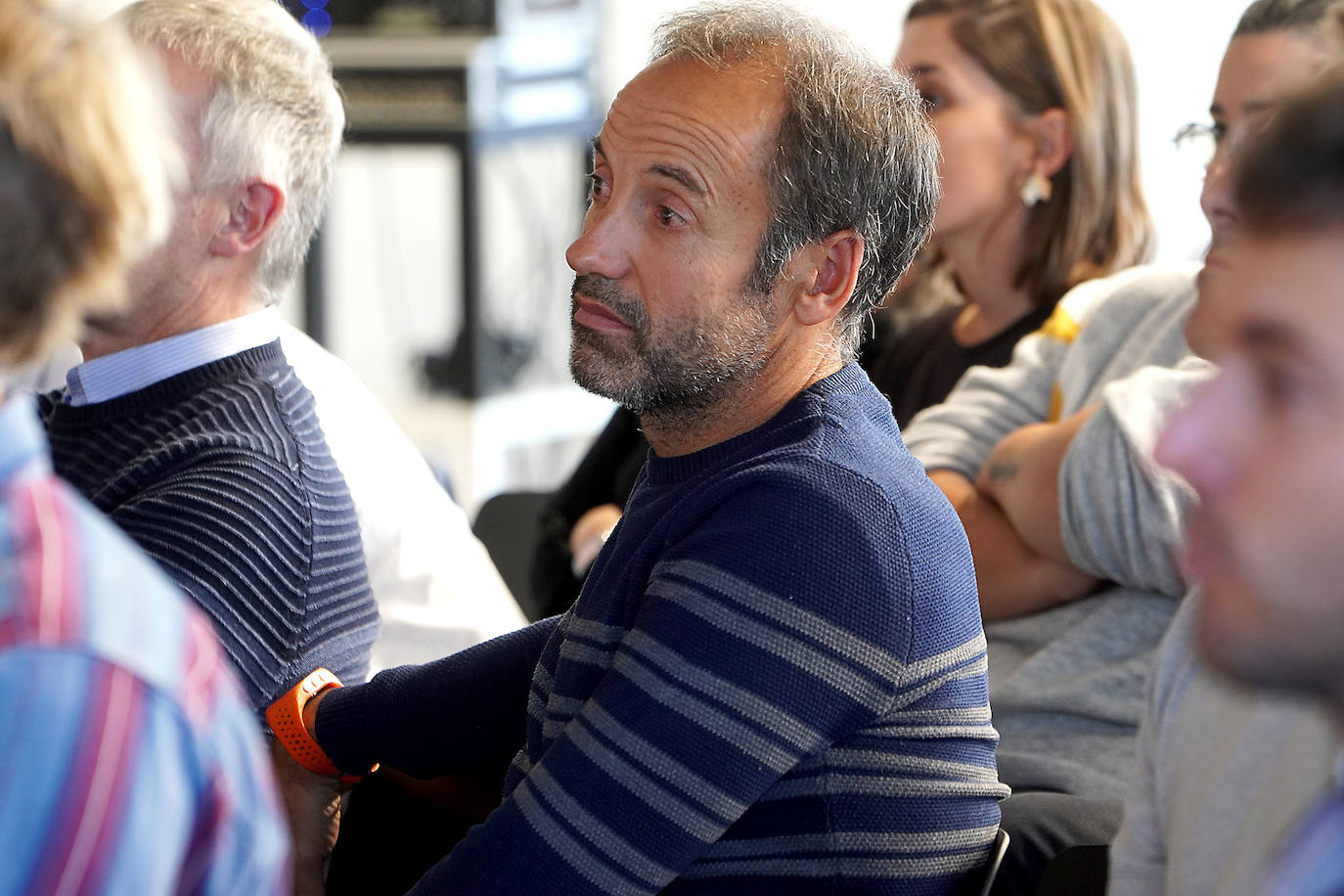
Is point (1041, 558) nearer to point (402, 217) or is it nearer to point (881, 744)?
point (881, 744)

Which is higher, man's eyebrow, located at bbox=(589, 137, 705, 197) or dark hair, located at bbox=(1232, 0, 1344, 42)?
dark hair, located at bbox=(1232, 0, 1344, 42)

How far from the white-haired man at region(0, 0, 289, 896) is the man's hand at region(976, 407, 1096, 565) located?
1058 millimetres

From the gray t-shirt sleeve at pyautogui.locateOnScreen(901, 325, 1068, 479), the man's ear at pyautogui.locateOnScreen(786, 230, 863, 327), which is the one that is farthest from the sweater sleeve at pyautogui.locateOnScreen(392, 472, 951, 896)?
the gray t-shirt sleeve at pyautogui.locateOnScreen(901, 325, 1068, 479)

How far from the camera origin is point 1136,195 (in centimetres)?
248

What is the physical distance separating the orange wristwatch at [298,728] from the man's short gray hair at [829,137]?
0.61 m

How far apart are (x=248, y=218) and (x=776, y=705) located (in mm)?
942

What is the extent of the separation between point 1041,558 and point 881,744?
1.87ft

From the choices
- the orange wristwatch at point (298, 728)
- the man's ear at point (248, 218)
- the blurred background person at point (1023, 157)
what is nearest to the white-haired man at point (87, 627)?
the orange wristwatch at point (298, 728)

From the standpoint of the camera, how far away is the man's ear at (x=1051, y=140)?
7.98 feet

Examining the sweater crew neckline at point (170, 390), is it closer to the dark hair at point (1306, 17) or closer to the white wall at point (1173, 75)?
the dark hair at point (1306, 17)

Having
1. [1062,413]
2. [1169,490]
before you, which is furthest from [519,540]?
[1169,490]

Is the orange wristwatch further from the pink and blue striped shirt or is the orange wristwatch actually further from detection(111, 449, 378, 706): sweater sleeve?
the pink and blue striped shirt

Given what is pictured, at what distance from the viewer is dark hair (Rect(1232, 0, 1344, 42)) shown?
1750 mm

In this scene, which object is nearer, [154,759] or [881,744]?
[154,759]
